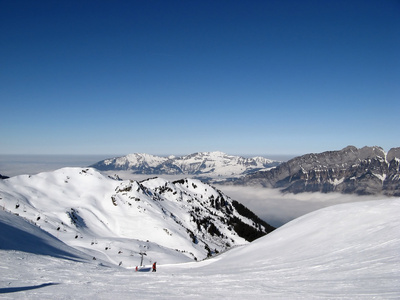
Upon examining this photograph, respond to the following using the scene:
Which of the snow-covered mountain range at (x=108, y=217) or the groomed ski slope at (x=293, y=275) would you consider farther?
the snow-covered mountain range at (x=108, y=217)

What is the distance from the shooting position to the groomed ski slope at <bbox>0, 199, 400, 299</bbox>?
1223cm

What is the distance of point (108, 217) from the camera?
12706 cm

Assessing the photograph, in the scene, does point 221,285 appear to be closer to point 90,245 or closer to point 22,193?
point 90,245

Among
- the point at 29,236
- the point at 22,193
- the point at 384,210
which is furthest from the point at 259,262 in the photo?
the point at 22,193

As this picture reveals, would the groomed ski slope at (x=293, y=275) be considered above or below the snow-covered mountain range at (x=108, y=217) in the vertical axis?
above

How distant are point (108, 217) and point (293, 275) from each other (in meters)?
124

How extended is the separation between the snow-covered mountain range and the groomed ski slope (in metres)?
46.4

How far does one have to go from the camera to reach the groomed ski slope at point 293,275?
12.2m

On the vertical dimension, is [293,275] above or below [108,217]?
above

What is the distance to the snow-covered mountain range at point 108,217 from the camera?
81562mm

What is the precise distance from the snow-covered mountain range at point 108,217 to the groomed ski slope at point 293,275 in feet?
152

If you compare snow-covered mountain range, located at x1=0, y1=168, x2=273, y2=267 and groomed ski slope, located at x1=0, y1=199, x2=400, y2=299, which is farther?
snow-covered mountain range, located at x1=0, y1=168, x2=273, y2=267

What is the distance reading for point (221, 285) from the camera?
14.7 meters

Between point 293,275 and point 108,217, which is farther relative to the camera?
point 108,217
